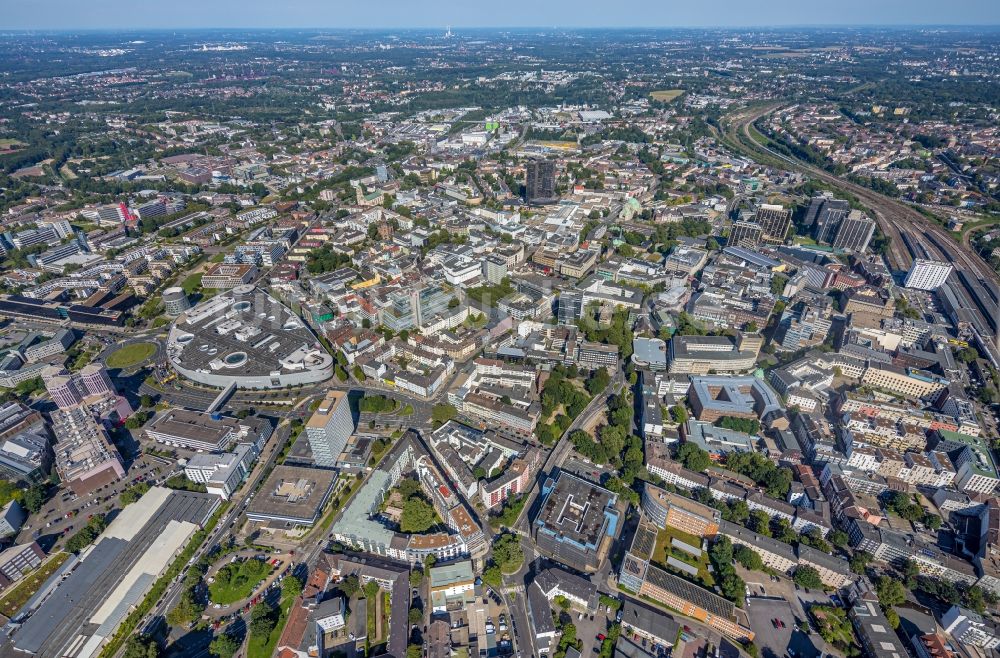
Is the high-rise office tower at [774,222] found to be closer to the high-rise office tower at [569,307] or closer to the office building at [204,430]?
the high-rise office tower at [569,307]

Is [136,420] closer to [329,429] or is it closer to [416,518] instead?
[329,429]

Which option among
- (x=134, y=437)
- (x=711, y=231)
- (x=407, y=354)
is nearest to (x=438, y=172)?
(x=711, y=231)

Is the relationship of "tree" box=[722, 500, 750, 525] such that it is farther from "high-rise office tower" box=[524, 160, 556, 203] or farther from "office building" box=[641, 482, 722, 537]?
"high-rise office tower" box=[524, 160, 556, 203]

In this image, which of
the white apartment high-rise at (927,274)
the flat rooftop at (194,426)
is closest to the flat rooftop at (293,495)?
the flat rooftop at (194,426)

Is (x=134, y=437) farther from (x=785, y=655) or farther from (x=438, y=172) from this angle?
(x=438, y=172)

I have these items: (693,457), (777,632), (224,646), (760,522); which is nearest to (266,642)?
(224,646)

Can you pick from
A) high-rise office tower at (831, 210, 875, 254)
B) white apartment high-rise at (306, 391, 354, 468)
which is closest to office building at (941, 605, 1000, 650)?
white apartment high-rise at (306, 391, 354, 468)
